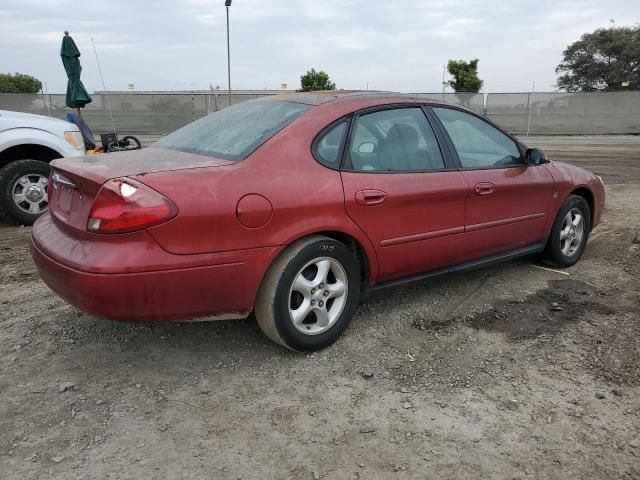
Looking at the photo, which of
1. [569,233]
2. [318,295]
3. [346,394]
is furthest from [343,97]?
[569,233]

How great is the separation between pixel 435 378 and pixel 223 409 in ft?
3.83

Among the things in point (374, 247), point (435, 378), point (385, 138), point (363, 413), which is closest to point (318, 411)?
point (363, 413)

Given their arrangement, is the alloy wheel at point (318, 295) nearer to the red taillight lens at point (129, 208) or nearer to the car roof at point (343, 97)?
the red taillight lens at point (129, 208)

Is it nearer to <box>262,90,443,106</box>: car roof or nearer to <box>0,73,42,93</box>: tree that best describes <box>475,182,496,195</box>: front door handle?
<box>262,90,443,106</box>: car roof

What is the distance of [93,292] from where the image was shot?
2.65 metres

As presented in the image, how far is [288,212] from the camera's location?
9.84ft

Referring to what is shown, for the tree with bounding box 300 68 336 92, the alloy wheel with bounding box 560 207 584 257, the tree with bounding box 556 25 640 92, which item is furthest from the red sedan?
the tree with bounding box 556 25 640 92

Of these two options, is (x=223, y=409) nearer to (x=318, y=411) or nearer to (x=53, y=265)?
(x=318, y=411)

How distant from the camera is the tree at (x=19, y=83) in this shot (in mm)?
51594

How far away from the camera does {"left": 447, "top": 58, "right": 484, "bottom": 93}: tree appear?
32.6m

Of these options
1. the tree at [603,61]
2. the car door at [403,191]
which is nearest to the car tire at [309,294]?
the car door at [403,191]

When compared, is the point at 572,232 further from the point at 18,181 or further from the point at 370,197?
the point at 18,181

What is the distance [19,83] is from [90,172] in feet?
199

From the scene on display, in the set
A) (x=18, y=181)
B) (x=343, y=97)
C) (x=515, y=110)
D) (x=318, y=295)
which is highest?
(x=515, y=110)
